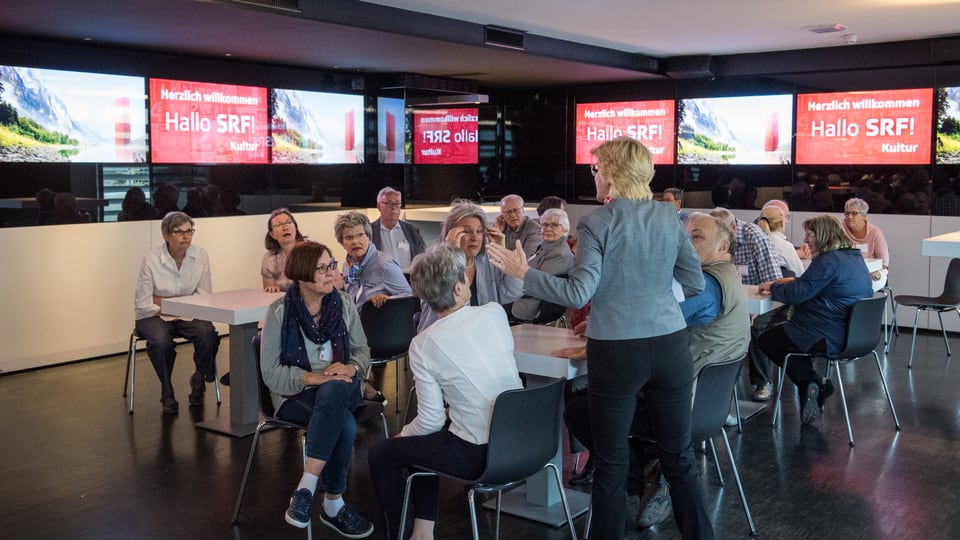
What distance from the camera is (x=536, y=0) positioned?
6570mm

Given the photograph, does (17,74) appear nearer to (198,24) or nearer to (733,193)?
(198,24)

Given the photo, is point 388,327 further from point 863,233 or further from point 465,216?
point 863,233

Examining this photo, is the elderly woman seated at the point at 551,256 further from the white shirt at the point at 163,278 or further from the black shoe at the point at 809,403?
the white shirt at the point at 163,278

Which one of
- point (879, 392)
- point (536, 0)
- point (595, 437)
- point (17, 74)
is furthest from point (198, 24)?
point (879, 392)

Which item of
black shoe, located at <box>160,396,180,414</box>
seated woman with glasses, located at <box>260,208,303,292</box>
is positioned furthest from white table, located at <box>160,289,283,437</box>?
seated woman with glasses, located at <box>260,208,303,292</box>

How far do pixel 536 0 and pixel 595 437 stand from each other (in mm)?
4079

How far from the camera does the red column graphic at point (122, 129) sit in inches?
311

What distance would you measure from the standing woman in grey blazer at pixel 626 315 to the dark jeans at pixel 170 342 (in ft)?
11.4

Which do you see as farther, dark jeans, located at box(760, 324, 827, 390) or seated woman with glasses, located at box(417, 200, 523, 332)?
dark jeans, located at box(760, 324, 827, 390)

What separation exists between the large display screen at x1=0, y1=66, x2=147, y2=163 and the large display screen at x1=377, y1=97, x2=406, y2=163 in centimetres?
285

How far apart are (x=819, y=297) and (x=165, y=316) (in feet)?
14.3

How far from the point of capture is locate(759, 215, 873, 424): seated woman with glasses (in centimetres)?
547

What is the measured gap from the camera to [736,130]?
10.3 m

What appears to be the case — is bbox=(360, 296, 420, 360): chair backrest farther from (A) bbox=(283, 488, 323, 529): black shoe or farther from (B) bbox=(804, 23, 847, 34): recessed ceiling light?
(B) bbox=(804, 23, 847, 34): recessed ceiling light
